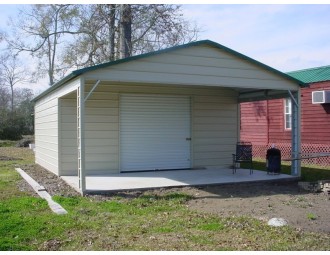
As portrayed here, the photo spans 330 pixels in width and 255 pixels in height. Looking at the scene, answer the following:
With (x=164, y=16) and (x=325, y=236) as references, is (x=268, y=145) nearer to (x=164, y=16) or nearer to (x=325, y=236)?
(x=164, y=16)

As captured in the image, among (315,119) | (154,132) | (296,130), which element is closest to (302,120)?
(315,119)

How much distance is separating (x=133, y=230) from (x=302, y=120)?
1166 centimetres

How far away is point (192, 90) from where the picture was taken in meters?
12.1

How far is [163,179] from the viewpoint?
9734mm

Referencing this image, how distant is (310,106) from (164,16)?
24.2 feet

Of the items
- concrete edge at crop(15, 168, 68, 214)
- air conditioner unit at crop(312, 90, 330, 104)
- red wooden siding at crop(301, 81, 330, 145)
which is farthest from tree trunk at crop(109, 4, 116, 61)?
concrete edge at crop(15, 168, 68, 214)

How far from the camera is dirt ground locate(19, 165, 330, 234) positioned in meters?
5.98

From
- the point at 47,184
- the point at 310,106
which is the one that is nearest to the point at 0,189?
the point at 47,184

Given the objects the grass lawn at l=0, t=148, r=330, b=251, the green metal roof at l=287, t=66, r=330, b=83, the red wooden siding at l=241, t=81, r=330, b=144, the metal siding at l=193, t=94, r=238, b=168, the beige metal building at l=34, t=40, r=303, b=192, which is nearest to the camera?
the grass lawn at l=0, t=148, r=330, b=251

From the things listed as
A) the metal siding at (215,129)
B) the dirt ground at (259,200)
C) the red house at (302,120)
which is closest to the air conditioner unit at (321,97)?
the red house at (302,120)

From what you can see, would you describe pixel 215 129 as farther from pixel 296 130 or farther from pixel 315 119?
pixel 315 119

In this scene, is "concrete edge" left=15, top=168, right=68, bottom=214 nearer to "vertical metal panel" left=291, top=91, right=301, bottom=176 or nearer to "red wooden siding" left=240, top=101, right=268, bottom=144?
"vertical metal panel" left=291, top=91, right=301, bottom=176

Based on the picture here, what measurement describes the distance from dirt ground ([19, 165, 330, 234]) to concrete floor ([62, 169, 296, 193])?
0.82ft

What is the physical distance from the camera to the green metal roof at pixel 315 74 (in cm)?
1439
